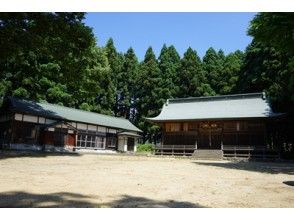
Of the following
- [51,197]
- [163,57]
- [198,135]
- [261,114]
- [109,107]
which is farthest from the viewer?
[163,57]

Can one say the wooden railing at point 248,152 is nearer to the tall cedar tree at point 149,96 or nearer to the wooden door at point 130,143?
the wooden door at point 130,143

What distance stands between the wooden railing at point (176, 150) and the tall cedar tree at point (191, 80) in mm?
17304

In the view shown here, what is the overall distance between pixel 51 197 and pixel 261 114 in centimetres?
2794

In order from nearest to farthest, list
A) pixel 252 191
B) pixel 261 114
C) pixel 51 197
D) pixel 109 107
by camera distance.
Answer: pixel 51 197 → pixel 252 191 → pixel 261 114 → pixel 109 107

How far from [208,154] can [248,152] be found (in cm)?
398

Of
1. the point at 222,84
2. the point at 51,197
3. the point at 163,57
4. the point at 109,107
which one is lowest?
the point at 51,197

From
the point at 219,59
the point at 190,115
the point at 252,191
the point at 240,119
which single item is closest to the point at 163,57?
the point at 219,59

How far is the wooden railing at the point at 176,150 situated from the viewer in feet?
116

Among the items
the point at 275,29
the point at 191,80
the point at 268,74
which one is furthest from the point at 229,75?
the point at 275,29

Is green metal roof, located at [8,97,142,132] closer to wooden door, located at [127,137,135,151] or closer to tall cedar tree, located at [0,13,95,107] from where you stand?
wooden door, located at [127,137,135,151]

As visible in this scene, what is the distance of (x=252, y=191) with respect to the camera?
10.2 metres

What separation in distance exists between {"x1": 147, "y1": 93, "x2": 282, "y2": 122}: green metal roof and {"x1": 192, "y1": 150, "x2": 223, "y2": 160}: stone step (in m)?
3.58

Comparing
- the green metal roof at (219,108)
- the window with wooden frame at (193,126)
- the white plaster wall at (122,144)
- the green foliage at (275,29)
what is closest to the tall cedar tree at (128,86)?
the white plaster wall at (122,144)

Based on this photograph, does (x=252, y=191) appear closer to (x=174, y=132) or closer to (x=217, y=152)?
(x=217, y=152)
